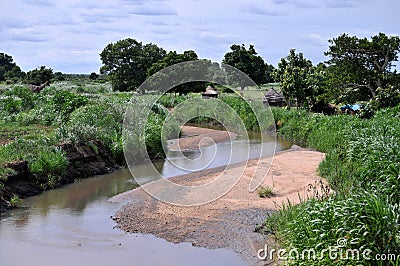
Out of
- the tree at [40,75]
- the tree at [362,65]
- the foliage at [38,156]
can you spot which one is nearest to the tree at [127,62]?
the tree at [40,75]

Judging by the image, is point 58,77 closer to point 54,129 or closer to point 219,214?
point 54,129

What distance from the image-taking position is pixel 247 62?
56906 mm

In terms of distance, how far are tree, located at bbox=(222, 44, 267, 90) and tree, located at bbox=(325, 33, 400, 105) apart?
26.2 meters

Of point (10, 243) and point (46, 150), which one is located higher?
point (46, 150)

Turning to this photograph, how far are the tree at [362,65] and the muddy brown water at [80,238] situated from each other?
17.5 meters

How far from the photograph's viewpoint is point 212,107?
35.8m

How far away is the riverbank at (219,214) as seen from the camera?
37.2ft

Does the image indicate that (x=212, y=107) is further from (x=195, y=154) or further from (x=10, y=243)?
(x=10, y=243)

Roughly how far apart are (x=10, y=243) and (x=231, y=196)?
6.43 metres

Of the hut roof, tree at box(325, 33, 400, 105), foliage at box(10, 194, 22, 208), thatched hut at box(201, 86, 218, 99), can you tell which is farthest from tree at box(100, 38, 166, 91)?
foliage at box(10, 194, 22, 208)

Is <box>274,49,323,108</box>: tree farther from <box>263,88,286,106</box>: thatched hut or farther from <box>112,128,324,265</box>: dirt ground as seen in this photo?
<box>112,128,324,265</box>: dirt ground

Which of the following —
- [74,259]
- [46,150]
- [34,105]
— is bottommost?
[74,259]

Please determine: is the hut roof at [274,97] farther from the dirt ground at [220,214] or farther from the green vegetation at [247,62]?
the dirt ground at [220,214]

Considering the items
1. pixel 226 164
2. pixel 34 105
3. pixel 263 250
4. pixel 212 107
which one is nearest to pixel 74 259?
pixel 263 250
